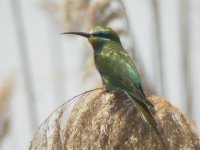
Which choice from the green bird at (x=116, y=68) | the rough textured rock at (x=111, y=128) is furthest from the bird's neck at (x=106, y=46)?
the rough textured rock at (x=111, y=128)

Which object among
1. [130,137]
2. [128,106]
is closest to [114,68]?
[128,106]

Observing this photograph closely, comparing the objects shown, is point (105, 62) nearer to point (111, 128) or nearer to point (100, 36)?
point (100, 36)

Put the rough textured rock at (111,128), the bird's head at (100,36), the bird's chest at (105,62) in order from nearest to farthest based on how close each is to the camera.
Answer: the rough textured rock at (111,128) < the bird's chest at (105,62) < the bird's head at (100,36)

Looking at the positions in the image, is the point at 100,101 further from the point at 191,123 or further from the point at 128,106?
the point at 191,123

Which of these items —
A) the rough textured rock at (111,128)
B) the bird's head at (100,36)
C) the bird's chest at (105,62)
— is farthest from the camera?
the bird's head at (100,36)

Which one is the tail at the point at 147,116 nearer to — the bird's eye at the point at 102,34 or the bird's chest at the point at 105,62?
the bird's chest at the point at 105,62

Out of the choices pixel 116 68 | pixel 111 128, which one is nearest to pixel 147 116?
pixel 111 128

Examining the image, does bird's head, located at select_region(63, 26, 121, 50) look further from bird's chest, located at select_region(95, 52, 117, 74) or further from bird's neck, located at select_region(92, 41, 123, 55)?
bird's chest, located at select_region(95, 52, 117, 74)

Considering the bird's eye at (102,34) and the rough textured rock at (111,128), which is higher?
the bird's eye at (102,34)
